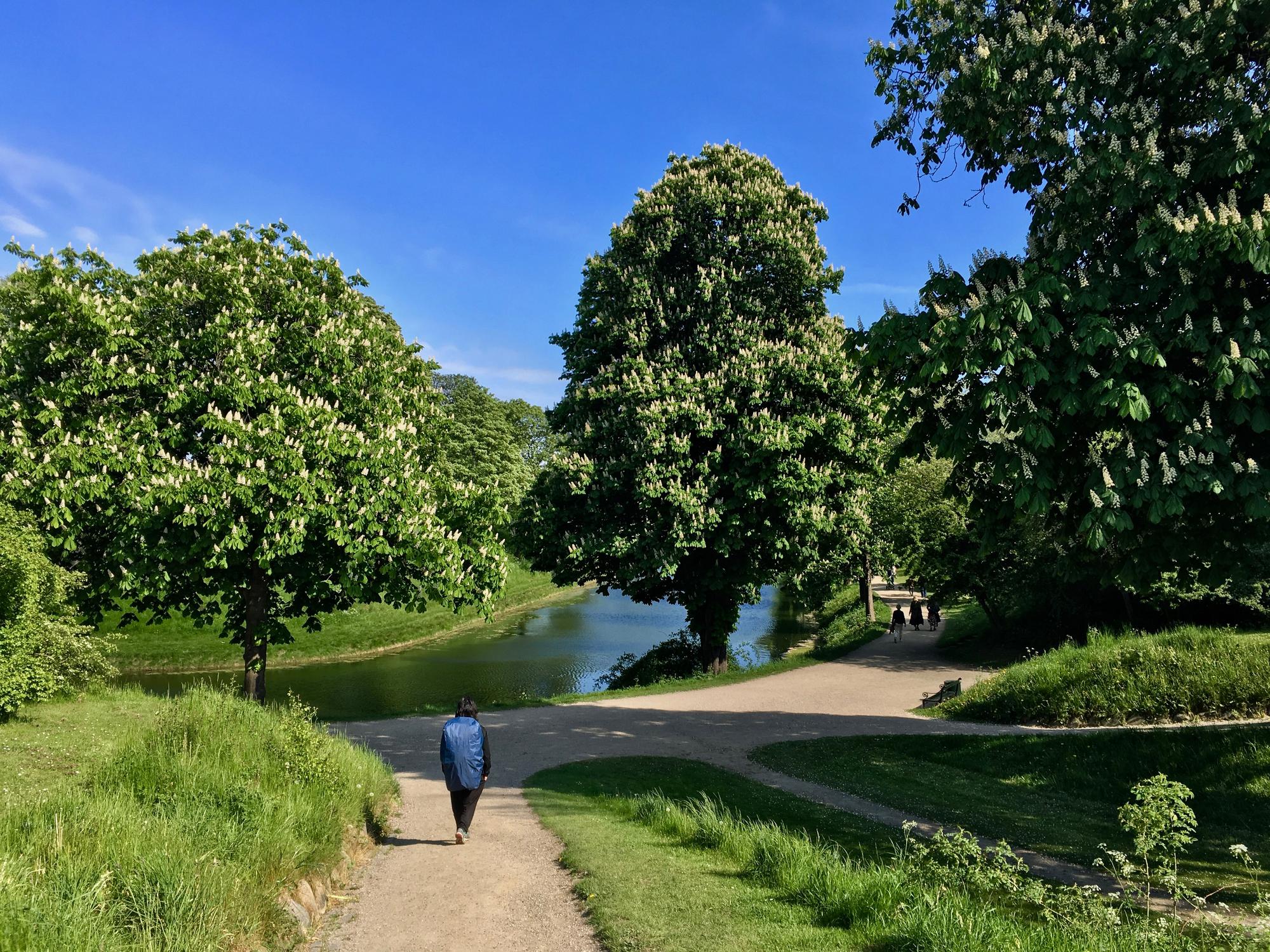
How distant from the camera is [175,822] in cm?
682

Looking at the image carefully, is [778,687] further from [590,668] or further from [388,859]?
[388,859]

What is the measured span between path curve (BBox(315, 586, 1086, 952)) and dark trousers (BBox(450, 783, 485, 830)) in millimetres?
283

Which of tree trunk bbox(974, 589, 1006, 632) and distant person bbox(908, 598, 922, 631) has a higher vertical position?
tree trunk bbox(974, 589, 1006, 632)

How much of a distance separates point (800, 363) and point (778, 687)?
9.96m

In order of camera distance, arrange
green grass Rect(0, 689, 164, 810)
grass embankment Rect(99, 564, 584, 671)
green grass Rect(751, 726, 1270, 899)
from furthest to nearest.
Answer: grass embankment Rect(99, 564, 584, 671) → green grass Rect(751, 726, 1270, 899) → green grass Rect(0, 689, 164, 810)

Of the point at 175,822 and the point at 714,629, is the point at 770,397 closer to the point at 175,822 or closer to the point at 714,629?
the point at 714,629

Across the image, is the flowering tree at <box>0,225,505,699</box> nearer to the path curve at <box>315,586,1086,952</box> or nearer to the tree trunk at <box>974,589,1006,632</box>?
the path curve at <box>315,586,1086,952</box>

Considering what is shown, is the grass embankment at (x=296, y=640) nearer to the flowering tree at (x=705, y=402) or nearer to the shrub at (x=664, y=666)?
the shrub at (x=664, y=666)

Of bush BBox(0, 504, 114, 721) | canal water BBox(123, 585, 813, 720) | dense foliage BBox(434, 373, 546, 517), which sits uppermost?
dense foliage BBox(434, 373, 546, 517)

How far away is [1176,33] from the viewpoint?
346 inches

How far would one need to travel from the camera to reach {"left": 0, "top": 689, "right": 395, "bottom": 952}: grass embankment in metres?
5.20

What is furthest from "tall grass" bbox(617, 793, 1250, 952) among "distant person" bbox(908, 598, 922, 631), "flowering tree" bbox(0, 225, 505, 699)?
"distant person" bbox(908, 598, 922, 631)

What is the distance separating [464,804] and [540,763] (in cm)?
520

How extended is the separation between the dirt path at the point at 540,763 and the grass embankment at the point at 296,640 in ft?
38.9
